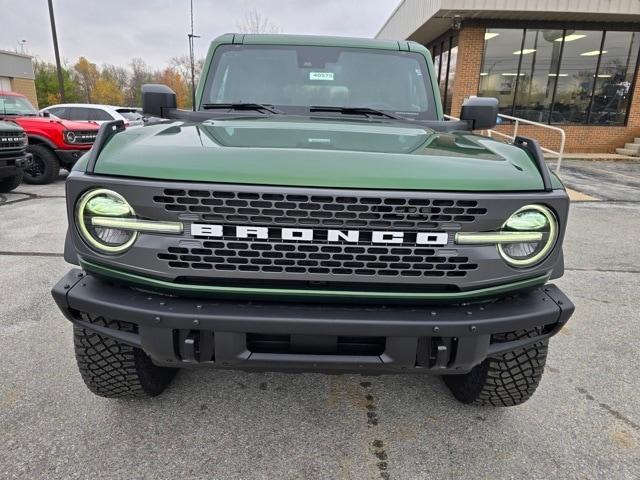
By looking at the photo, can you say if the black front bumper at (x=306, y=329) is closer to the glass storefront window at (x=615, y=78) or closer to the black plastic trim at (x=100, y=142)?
the black plastic trim at (x=100, y=142)

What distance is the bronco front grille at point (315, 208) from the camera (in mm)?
1640

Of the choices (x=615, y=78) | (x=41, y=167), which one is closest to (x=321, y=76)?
(x=41, y=167)

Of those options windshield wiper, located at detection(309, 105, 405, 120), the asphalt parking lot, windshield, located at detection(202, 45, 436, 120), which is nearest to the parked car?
the asphalt parking lot

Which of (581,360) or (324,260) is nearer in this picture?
(324,260)

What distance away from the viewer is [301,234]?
1.67 metres

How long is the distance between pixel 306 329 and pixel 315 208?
0.44 metres

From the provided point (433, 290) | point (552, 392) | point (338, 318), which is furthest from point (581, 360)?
point (338, 318)

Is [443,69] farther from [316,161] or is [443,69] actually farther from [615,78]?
[316,161]

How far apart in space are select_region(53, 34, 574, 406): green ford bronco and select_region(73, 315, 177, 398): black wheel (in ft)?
0.91

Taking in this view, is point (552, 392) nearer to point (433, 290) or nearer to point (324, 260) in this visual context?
point (433, 290)

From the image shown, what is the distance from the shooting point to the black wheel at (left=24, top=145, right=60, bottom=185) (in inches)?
368

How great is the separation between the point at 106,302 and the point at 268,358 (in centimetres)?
64

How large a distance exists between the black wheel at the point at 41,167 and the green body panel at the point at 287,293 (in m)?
9.02

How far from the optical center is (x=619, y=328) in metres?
3.48
